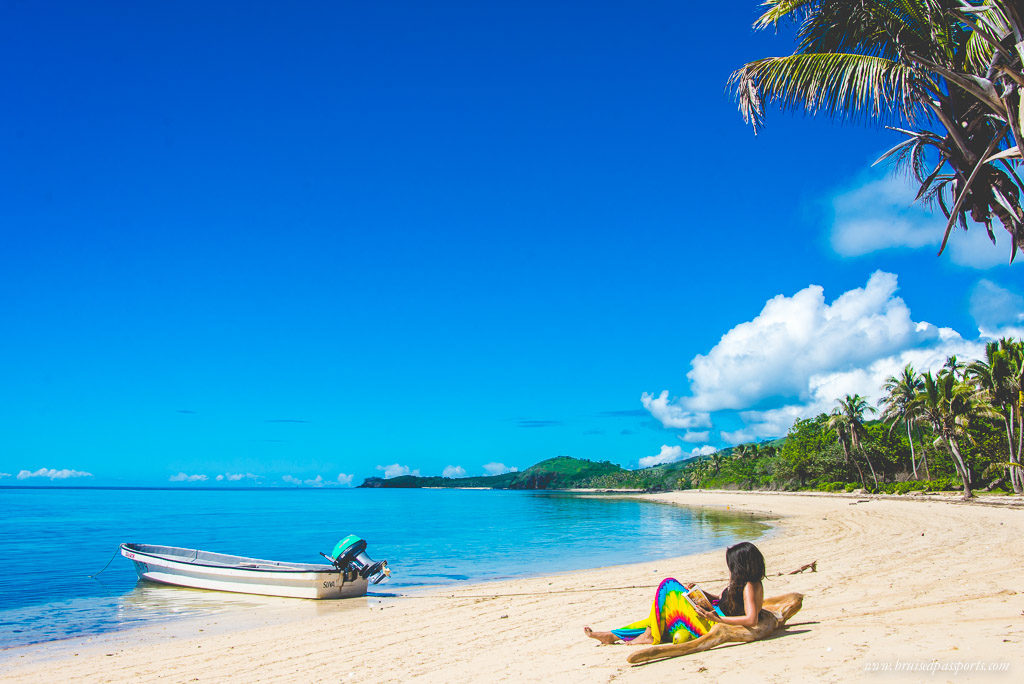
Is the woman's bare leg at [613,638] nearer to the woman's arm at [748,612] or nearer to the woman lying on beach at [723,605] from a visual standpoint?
the woman lying on beach at [723,605]

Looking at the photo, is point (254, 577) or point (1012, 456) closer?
point (254, 577)

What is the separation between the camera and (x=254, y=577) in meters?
16.8

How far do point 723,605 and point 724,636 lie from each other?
16.9 inches

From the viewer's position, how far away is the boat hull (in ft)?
51.8

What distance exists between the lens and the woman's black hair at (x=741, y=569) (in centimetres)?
603

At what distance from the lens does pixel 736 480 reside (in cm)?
9712

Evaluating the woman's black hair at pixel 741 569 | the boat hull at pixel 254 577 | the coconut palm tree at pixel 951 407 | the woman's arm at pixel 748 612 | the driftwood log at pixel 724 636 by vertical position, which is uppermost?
the coconut palm tree at pixel 951 407

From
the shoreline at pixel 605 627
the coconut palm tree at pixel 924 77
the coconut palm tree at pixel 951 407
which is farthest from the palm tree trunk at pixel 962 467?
the coconut palm tree at pixel 924 77

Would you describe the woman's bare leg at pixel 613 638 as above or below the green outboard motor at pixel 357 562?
above

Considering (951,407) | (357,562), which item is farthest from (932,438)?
(357,562)

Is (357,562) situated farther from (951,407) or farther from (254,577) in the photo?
(951,407)

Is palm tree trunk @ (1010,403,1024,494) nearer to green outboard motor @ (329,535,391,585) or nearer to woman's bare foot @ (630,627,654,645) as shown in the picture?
green outboard motor @ (329,535,391,585)

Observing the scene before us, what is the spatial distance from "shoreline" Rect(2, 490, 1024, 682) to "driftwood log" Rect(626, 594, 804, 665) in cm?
9

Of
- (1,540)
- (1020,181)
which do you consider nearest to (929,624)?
(1020,181)
